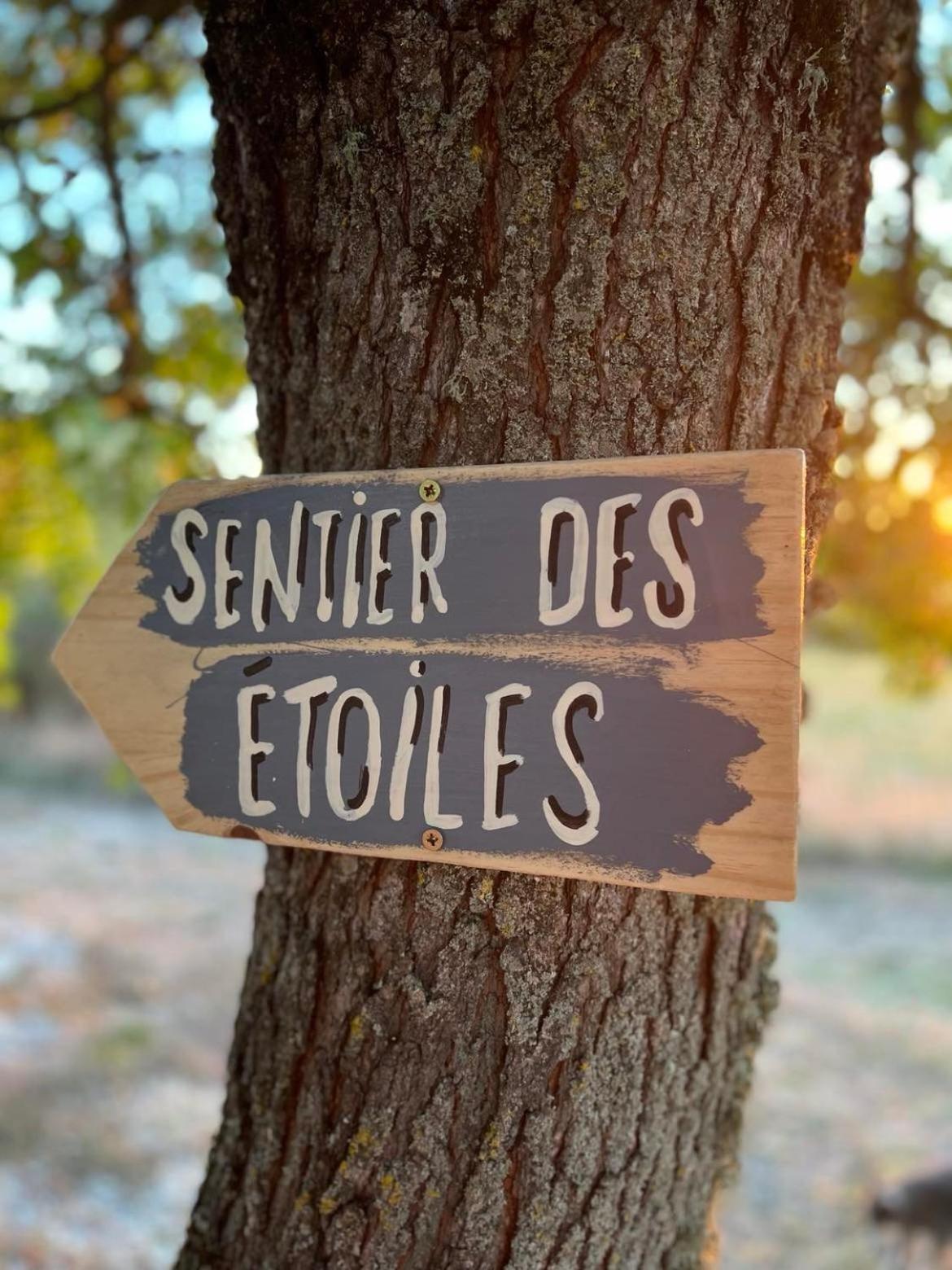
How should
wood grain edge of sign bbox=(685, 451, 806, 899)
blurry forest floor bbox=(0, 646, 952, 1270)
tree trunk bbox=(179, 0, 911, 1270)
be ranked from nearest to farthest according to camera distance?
wood grain edge of sign bbox=(685, 451, 806, 899) → tree trunk bbox=(179, 0, 911, 1270) → blurry forest floor bbox=(0, 646, 952, 1270)

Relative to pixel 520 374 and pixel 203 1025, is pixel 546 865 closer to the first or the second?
pixel 520 374

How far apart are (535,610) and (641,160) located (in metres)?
0.43

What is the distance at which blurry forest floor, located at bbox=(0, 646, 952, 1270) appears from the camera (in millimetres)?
3262

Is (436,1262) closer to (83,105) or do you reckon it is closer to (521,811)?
(521,811)

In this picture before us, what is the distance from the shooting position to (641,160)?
2.93 feet

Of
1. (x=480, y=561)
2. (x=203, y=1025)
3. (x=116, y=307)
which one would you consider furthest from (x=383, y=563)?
(x=203, y=1025)

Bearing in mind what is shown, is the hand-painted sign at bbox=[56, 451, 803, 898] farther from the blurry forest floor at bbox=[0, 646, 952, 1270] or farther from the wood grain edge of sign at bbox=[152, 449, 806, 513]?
the blurry forest floor at bbox=[0, 646, 952, 1270]

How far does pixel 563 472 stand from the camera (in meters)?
0.85

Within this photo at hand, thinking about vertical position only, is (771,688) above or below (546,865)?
above

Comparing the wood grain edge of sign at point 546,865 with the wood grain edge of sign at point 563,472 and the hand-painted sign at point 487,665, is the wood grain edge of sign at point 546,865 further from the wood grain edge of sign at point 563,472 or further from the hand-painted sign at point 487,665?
the wood grain edge of sign at point 563,472

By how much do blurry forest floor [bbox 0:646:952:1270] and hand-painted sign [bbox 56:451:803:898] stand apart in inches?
51.4

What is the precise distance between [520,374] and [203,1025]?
4412mm

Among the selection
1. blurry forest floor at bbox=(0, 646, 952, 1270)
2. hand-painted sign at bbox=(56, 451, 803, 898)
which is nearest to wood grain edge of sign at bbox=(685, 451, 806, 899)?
hand-painted sign at bbox=(56, 451, 803, 898)

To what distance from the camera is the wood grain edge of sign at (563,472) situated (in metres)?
0.80
